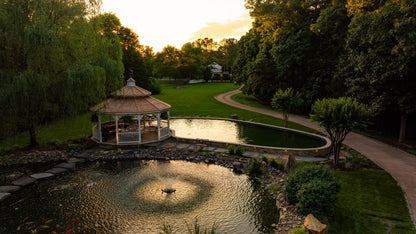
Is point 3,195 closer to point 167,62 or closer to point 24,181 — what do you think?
point 24,181

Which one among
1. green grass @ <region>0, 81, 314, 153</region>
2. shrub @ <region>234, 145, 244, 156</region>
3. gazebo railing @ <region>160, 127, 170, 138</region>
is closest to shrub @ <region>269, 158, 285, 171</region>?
shrub @ <region>234, 145, 244, 156</region>

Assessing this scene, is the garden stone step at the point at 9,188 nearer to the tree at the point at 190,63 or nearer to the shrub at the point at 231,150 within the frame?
the shrub at the point at 231,150

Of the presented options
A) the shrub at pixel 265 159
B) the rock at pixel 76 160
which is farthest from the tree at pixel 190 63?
the shrub at pixel 265 159

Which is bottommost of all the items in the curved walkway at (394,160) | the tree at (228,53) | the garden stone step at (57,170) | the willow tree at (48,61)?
the garden stone step at (57,170)

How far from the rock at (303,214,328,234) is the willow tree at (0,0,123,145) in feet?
41.4

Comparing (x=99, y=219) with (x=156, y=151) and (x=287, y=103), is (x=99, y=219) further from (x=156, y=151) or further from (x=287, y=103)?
(x=287, y=103)

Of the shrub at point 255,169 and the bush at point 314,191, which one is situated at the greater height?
the bush at point 314,191

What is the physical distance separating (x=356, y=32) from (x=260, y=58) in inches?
540

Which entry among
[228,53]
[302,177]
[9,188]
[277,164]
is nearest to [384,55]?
[277,164]

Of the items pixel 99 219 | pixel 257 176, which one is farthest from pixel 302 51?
pixel 99 219

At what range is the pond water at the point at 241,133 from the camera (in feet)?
60.6

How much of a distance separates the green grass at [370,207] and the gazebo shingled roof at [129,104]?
12150mm

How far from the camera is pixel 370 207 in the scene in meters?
9.20

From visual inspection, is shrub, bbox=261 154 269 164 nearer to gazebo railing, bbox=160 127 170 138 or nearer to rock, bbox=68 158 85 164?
gazebo railing, bbox=160 127 170 138
